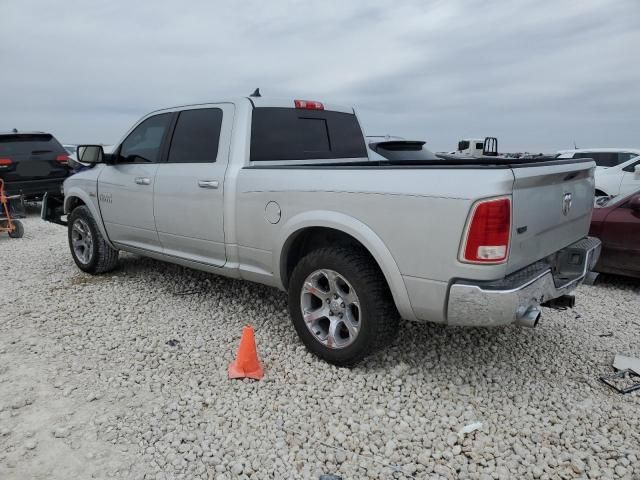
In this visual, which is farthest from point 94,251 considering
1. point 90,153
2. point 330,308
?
point 330,308

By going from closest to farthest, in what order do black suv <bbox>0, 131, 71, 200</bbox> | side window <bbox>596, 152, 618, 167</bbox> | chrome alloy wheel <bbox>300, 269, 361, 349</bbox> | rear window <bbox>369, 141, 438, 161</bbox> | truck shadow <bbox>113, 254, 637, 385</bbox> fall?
chrome alloy wheel <bbox>300, 269, 361, 349</bbox> → truck shadow <bbox>113, 254, 637, 385</bbox> → rear window <bbox>369, 141, 438, 161</bbox> → black suv <bbox>0, 131, 71, 200</bbox> → side window <bbox>596, 152, 618, 167</bbox>

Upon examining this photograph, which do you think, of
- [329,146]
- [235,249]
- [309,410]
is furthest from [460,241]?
[329,146]

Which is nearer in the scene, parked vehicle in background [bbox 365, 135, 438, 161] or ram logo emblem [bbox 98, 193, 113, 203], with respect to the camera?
ram logo emblem [bbox 98, 193, 113, 203]

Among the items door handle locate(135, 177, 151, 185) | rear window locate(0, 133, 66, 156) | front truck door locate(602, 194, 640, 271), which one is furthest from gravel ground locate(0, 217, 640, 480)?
rear window locate(0, 133, 66, 156)

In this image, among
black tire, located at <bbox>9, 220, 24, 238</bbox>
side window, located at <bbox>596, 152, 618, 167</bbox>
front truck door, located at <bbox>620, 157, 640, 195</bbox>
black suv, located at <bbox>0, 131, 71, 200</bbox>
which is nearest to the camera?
black tire, located at <bbox>9, 220, 24, 238</bbox>

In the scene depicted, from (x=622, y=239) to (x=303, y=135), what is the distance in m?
3.58

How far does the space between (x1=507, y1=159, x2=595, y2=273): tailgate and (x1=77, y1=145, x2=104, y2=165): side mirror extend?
3.85m

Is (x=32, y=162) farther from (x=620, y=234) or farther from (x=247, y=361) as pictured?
(x=620, y=234)

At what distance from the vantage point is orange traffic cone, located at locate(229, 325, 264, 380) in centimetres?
320

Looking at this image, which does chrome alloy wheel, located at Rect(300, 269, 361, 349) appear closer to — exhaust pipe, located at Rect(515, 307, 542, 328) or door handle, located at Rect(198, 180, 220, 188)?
exhaust pipe, located at Rect(515, 307, 542, 328)

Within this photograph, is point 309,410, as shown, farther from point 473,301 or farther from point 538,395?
point 538,395

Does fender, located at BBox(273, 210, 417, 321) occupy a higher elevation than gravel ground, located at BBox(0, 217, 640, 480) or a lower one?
higher

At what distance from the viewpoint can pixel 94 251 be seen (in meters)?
5.32

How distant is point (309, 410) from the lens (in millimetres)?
2863
